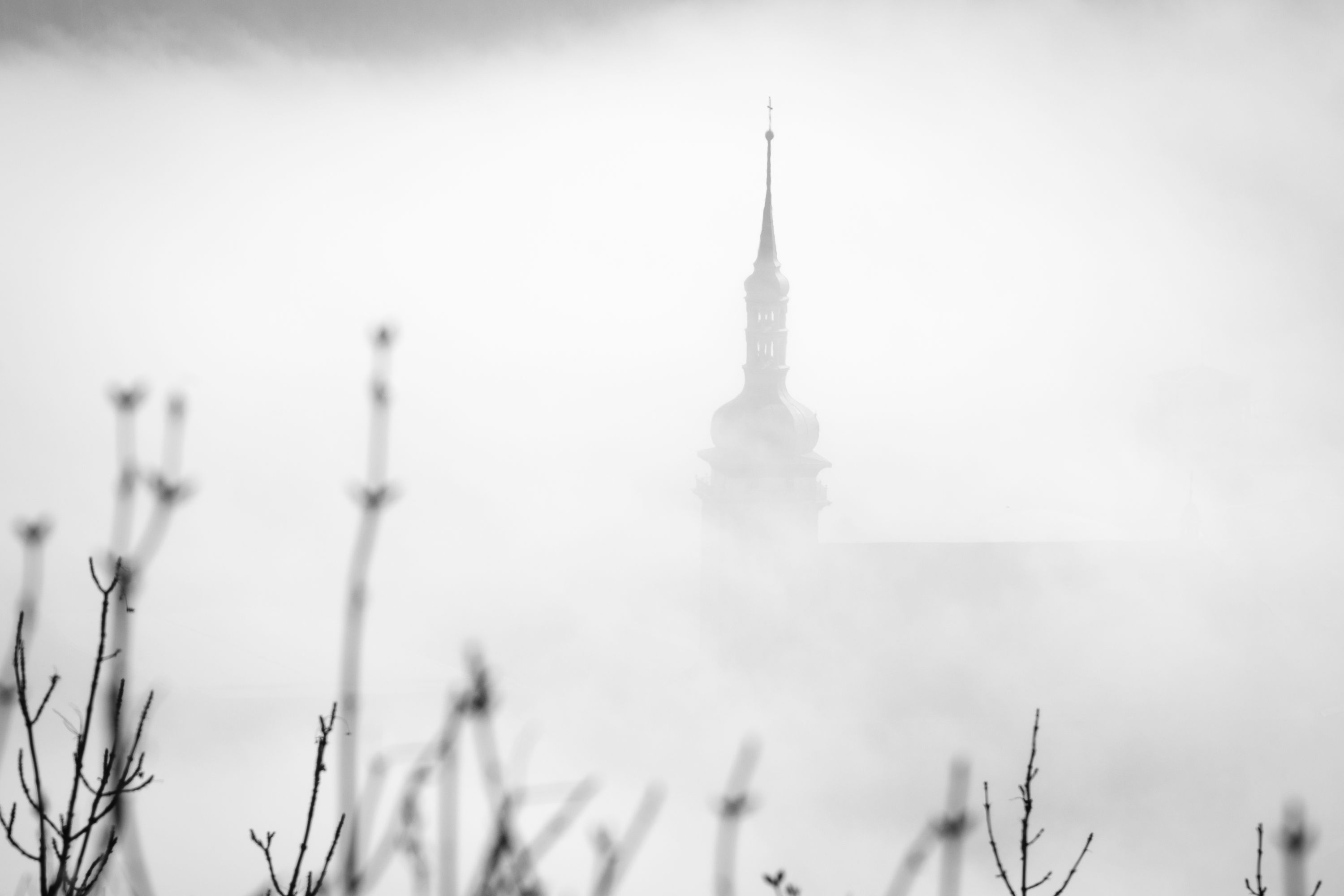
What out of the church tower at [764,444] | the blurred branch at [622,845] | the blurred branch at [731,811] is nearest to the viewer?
the blurred branch at [731,811]

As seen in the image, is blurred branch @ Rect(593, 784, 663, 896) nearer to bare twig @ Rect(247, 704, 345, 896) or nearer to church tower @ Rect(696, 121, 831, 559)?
bare twig @ Rect(247, 704, 345, 896)

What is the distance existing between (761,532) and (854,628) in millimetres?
9563

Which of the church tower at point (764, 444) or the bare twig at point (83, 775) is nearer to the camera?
the bare twig at point (83, 775)

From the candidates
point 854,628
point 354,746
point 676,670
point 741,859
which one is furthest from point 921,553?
point 354,746

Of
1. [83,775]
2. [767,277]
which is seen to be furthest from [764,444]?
[83,775]

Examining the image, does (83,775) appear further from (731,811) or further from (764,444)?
(764,444)

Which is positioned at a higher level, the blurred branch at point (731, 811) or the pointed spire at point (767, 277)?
the pointed spire at point (767, 277)

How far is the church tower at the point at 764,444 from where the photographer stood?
71.5 m

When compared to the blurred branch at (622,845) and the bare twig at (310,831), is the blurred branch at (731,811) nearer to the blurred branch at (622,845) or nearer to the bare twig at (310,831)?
the blurred branch at (622,845)

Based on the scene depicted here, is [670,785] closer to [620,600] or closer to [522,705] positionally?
[522,705]

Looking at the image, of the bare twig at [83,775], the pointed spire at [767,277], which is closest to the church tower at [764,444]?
the pointed spire at [767,277]

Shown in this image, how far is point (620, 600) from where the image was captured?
85062 mm

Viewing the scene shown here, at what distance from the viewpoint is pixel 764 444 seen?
238 ft

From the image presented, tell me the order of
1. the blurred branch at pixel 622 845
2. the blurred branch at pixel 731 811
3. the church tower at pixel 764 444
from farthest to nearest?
1. the church tower at pixel 764 444
2. the blurred branch at pixel 622 845
3. the blurred branch at pixel 731 811
